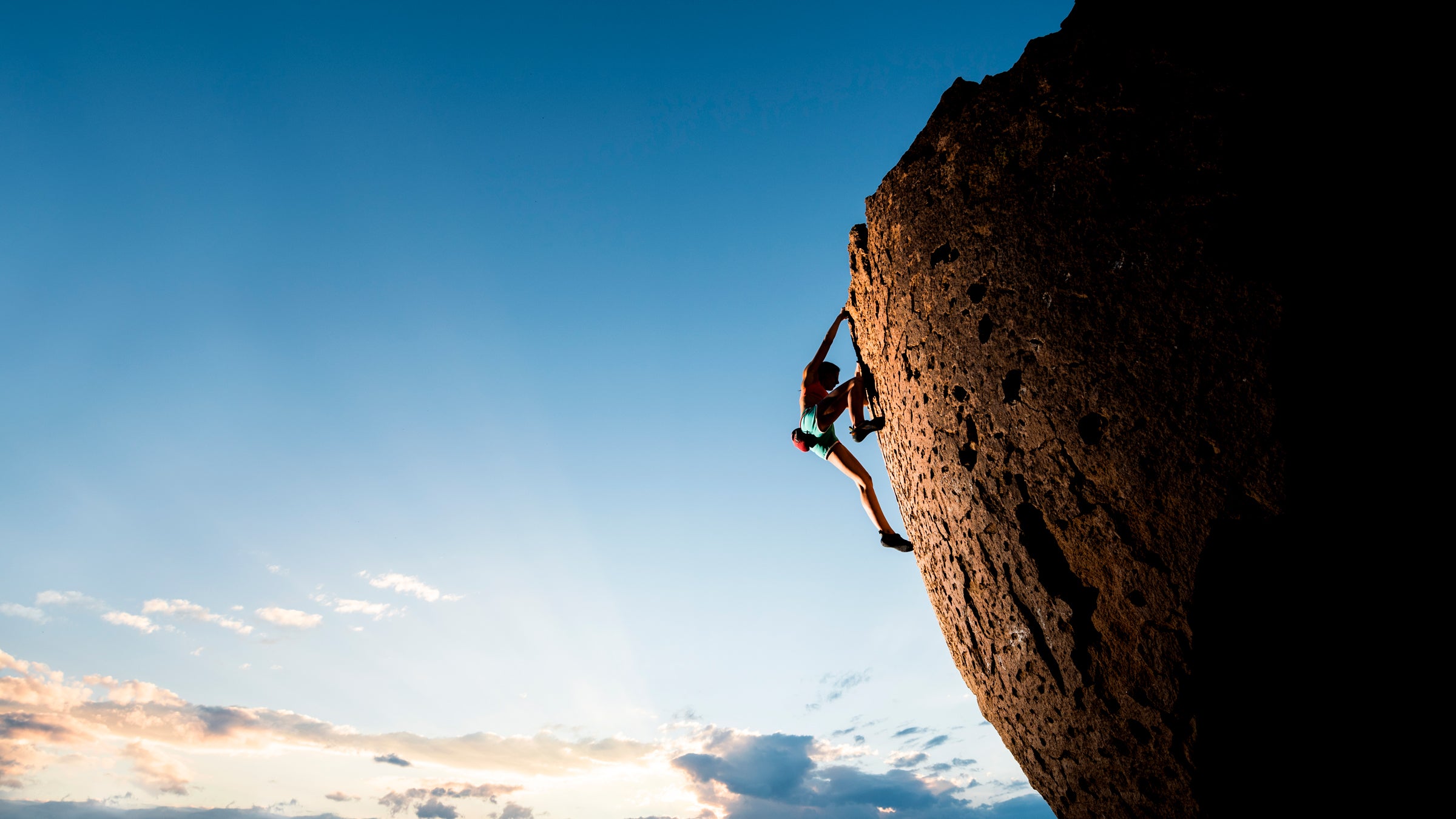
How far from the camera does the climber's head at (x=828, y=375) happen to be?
4559 millimetres

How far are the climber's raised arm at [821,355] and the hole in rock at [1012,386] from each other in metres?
1.47

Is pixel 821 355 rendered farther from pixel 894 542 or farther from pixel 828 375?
pixel 894 542

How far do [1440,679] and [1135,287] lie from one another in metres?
1.45

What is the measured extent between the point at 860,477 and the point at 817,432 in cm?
51

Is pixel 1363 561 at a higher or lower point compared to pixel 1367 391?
lower

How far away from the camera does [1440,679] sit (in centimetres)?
208

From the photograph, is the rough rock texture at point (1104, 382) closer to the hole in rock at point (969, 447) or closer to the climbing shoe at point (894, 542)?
the hole in rock at point (969, 447)

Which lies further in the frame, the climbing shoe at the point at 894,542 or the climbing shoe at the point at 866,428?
the climbing shoe at the point at 894,542

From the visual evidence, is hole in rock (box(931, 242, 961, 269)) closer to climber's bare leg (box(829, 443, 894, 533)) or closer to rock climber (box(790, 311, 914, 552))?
rock climber (box(790, 311, 914, 552))

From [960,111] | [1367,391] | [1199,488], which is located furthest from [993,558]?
[960,111]

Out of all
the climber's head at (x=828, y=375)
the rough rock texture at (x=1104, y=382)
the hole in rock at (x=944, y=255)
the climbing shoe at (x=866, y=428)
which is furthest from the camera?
the climber's head at (x=828, y=375)

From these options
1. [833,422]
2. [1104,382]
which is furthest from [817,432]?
[1104,382]

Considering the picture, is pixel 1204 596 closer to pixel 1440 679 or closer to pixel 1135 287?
pixel 1440 679

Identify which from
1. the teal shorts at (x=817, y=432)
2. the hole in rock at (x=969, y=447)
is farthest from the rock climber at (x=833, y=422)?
the hole in rock at (x=969, y=447)
